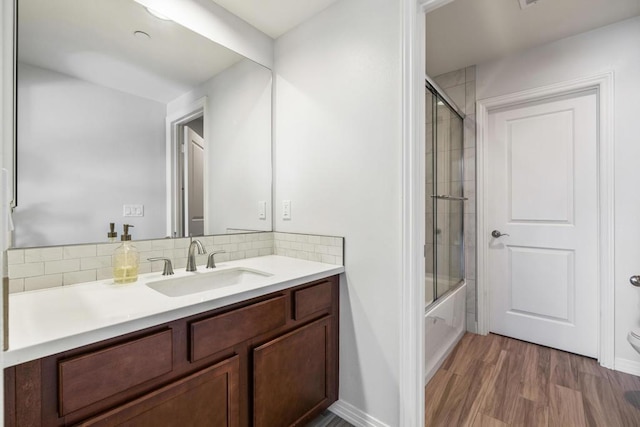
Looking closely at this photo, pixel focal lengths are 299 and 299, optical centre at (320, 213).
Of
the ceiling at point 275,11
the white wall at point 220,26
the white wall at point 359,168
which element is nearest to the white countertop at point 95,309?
the white wall at point 359,168

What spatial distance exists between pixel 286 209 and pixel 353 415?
1.20 m

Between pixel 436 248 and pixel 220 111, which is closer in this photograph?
pixel 220 111

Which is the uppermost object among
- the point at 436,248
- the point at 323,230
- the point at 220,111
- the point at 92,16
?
the point at 92,16

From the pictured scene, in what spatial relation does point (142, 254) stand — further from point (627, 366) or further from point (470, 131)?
point (627, 366)

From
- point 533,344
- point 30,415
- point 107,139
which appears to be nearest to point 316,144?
point 107,139

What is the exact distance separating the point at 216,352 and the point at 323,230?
86 centimetres

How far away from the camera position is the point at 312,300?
1432mm

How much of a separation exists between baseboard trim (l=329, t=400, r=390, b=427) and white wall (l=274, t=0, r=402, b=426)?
12mm

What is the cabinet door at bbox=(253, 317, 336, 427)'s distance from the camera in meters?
1.21

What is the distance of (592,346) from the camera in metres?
2.23

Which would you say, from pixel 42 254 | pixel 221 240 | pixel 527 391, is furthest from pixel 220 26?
pixel 527 391

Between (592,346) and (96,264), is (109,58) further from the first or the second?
(592,346)

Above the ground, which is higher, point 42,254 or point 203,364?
point 42,254

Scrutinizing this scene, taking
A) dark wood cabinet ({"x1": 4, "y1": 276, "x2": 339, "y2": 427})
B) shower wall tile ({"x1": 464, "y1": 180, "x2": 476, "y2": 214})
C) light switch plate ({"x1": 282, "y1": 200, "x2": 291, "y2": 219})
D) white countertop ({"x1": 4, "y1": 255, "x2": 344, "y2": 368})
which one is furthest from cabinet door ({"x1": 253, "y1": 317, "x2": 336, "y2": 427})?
shower wall tile ({"x1": 464, "y1": 180, "x2": 476, "y2": 214})
